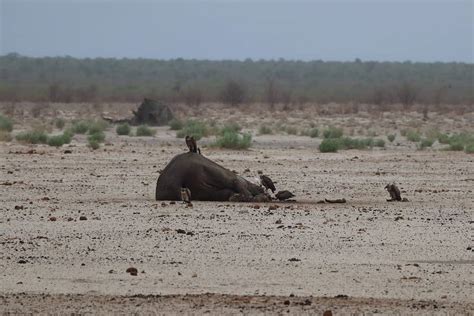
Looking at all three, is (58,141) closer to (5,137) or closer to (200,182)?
(5,137)

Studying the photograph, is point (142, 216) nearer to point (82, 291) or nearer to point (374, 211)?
point (374, 211)

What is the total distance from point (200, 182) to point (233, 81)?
2611 inches

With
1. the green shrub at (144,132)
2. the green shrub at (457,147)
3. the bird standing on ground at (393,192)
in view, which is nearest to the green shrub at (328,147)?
the green shrub at (457,147)

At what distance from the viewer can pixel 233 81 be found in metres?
83.9

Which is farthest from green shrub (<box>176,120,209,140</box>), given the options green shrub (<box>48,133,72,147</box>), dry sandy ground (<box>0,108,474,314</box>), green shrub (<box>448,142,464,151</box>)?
dry sandy ground (<box>0,108,474,314</box>)

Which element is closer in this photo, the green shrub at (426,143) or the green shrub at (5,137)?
the green shrub at (5,137)

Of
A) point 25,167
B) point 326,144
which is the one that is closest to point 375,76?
point 326,144

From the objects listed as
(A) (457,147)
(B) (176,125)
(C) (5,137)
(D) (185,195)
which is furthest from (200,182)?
(B) (176,125)

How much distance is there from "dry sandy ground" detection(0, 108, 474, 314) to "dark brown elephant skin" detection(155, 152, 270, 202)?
420 millimetres

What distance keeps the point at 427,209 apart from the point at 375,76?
110 m

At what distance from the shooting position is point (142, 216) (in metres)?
16.4

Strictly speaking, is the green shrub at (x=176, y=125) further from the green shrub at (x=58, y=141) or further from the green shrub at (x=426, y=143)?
the green shrub at (x=58, y=141)

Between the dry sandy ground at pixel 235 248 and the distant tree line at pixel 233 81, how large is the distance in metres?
50.0

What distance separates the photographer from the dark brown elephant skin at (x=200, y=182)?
1770 cm
